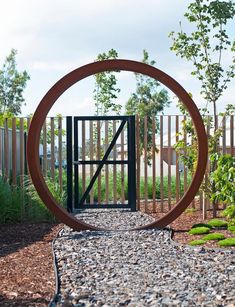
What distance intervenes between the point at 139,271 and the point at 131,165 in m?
5.06

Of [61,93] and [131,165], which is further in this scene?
[131,165]

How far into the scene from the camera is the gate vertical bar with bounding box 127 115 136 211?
36.0ft

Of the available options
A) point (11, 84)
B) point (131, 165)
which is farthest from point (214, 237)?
point (11, 84)

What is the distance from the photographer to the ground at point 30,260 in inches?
209

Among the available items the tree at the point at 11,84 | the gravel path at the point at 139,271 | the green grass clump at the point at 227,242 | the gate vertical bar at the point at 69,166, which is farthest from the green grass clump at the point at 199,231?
the tree at the point at 11,84

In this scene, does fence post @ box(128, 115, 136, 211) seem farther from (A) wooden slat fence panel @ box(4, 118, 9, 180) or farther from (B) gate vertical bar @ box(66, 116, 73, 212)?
(A) wooden slat fence panel @ box(4, 118, 9, 180)

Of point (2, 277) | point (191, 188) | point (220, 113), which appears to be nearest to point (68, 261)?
point (2, 277)

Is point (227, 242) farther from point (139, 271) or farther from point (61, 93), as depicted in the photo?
point (61, 93)

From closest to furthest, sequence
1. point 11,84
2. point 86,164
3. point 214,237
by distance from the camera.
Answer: point 214,237 < point 86,164 < point 11,84

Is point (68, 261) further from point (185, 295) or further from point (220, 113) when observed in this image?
point (220, 113)

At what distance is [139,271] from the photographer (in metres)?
6.00

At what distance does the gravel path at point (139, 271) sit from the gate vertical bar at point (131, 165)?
2.60 meters

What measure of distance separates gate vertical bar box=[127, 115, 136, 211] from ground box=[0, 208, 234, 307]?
965mm

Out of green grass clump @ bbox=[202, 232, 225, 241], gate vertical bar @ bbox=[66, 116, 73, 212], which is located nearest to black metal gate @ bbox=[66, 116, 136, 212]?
gate vertical bar @ bbox=[66, 116, 73, 212]
